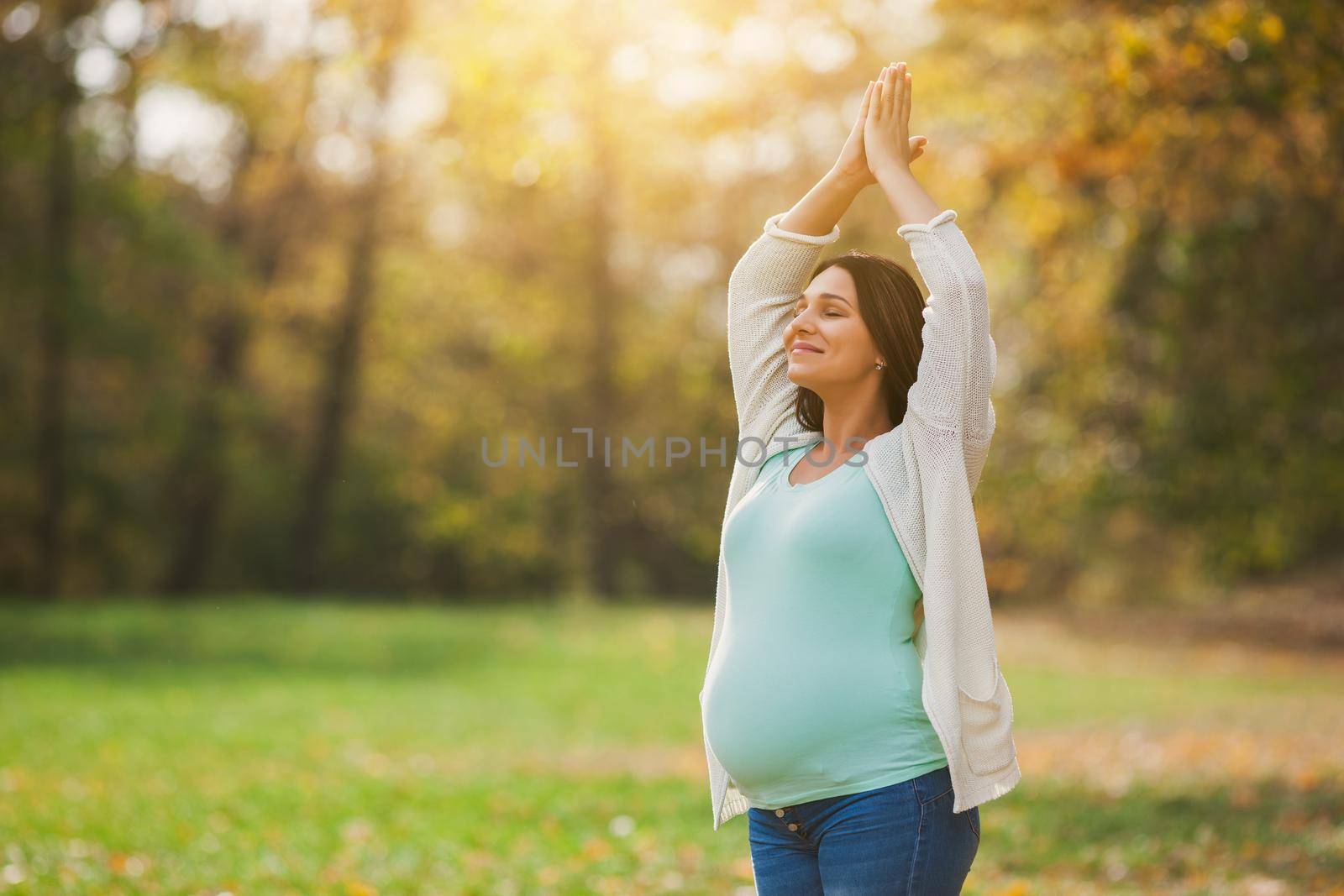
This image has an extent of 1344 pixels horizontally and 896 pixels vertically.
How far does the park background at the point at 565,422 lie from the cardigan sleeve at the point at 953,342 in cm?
361

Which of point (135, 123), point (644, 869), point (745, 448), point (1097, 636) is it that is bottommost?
point (1097, 636)

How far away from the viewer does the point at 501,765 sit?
949 centimetres

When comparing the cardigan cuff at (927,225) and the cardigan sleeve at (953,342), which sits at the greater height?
the cardigan cuff at (927,225)

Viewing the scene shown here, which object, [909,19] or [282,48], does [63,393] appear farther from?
[909,19]

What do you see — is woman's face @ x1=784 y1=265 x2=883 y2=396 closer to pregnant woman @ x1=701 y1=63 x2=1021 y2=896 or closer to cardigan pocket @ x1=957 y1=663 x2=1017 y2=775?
pregnant woman @ x1=701 y1=63 x2=1021 y2=896

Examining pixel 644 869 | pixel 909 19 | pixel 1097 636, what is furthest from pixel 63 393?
pixel 644 869

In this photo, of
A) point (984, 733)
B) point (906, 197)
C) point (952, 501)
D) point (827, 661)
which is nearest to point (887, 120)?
point (906, 197)

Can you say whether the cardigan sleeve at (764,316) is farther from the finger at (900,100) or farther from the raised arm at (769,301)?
the finger at (900,100)

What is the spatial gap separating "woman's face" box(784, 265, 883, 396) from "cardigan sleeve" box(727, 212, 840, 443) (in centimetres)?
25

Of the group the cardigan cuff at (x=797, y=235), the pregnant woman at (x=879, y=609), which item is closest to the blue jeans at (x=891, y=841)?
the pregnant woman at (x=879, y=609)

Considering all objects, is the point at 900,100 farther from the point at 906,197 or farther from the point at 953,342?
the point at 953,342

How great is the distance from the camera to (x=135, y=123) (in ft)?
74.2

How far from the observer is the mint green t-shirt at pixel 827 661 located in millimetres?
2420

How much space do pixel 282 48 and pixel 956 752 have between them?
71.8 ft
